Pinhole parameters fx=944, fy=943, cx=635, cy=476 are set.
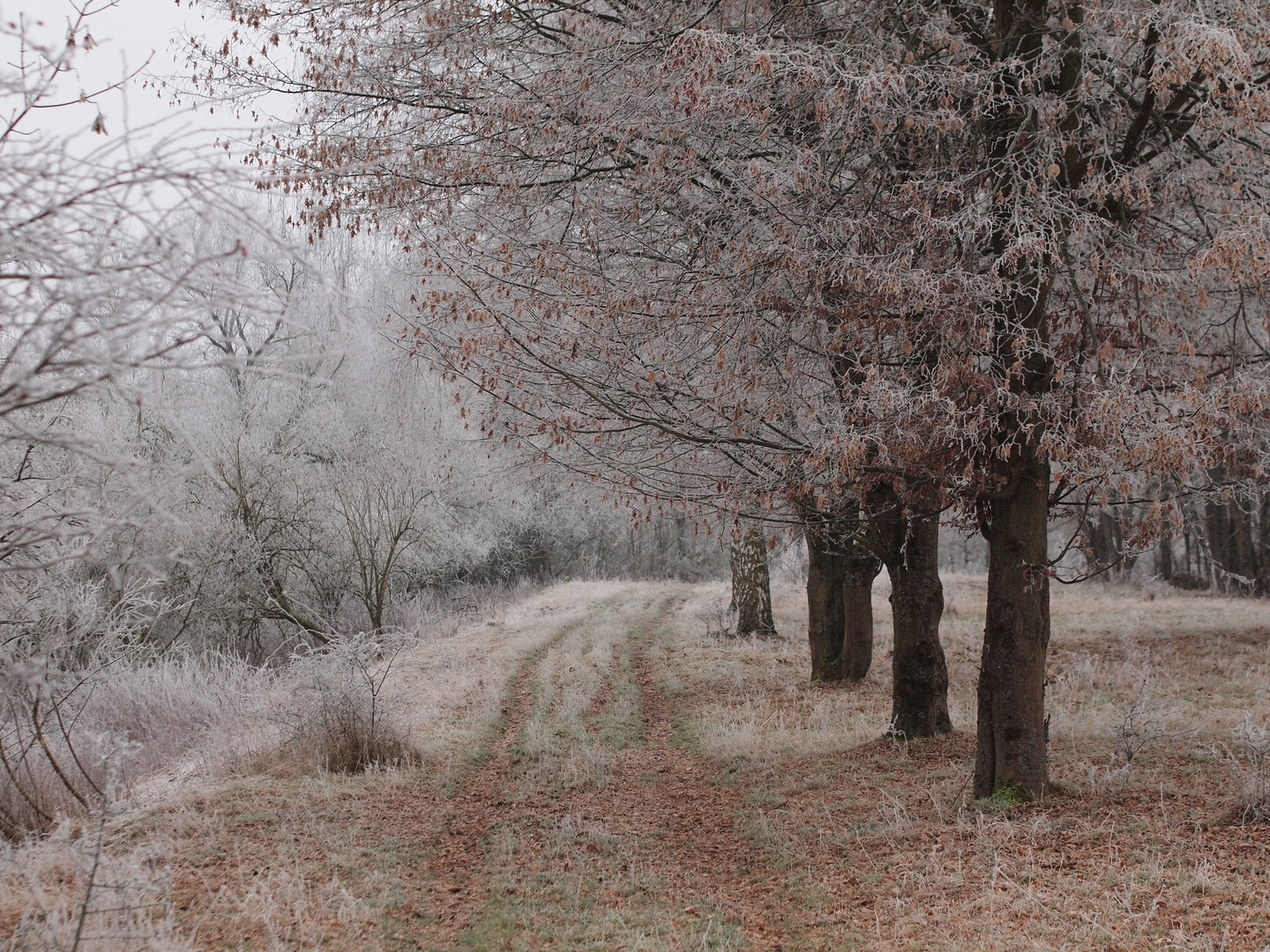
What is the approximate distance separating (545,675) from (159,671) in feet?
16.6

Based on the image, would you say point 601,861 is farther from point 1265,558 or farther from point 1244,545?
point 1244,545

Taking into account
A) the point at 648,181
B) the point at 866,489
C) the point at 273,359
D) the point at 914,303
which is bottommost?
the point at 866,489

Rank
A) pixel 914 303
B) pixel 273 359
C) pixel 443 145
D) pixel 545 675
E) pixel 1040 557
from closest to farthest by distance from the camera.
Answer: pixel 273 359, pixel 914 303, pixel 1040 557, pixel 443 145, pixel 545 675

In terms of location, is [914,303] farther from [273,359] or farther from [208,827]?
[208,827]

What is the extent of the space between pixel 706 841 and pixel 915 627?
126 inches

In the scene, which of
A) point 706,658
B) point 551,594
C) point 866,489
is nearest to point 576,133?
point 866,489

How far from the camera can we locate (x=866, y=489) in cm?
648

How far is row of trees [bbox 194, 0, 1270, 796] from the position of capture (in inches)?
218

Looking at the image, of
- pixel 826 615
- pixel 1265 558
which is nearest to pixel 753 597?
pixel 826 615

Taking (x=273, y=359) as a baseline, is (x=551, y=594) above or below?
below

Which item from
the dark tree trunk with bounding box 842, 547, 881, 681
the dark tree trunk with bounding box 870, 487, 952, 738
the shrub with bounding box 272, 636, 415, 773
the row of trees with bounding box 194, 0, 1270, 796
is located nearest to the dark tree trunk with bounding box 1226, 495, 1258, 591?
the dark tree trunk with bounding box 842, 547, 881, 681

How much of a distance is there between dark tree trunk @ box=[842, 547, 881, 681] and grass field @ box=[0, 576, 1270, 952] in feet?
2.32

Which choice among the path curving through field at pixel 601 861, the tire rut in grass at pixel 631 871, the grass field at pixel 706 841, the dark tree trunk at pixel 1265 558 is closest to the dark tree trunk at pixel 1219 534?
the dark tree trunk at pixel 1265 558

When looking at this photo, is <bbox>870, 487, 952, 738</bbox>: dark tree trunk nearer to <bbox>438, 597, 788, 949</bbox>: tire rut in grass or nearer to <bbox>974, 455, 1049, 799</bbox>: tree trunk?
<bbox>438, 597, 788, 949</bbox>: tire rut in grass
